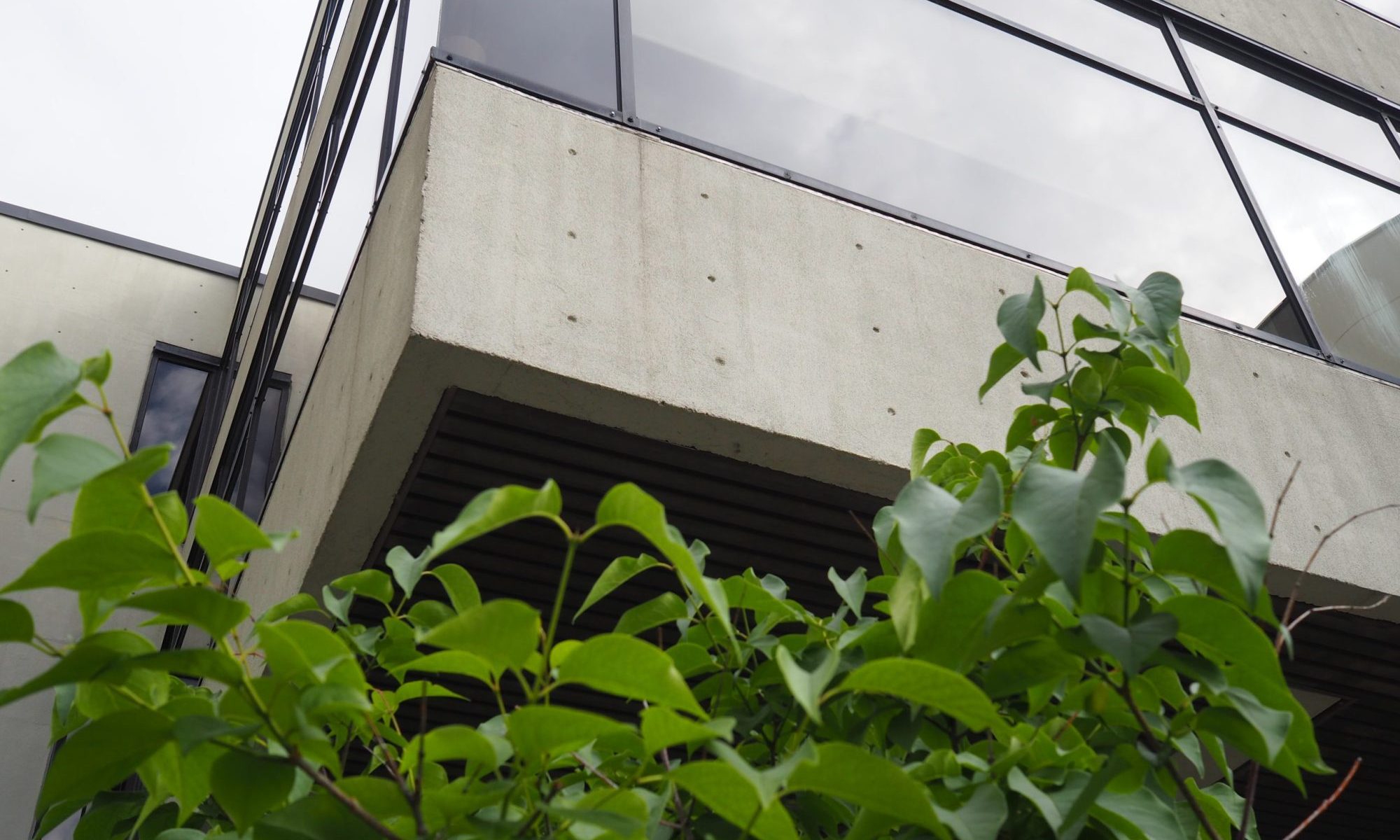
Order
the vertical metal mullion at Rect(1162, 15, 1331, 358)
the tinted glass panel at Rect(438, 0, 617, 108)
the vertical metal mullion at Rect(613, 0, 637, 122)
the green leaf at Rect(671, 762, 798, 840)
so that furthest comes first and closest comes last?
the vertical metal mullion at Rect(1162, 15, 1331, 358)
the vertical metal mullion at Rect(613, 0, 637, 122)
the tinted glass panel at Rect(438, 0, 617, 108)
the green leaf at Rect(671, 762, 798, 840)

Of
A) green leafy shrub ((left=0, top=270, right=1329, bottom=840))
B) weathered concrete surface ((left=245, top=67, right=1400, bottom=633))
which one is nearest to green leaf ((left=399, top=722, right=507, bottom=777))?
green leafy shrub ((left=0, top=270, right=1329, bottom=840))

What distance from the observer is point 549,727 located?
0.74 m

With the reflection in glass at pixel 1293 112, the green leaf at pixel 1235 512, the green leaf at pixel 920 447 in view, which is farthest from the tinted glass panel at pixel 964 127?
the green leaf at pixel 1235 512

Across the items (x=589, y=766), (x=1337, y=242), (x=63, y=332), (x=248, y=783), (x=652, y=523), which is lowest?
(x=63, y=332)

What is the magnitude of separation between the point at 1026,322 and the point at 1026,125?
2941mm

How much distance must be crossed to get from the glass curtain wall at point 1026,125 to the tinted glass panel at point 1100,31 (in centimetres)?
1

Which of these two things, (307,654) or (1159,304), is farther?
(1159,304)

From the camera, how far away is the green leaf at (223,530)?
73 cm

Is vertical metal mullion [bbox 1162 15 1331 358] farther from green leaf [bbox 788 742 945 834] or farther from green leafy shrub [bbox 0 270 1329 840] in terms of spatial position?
green leaf [bbox 788 742 945 834]

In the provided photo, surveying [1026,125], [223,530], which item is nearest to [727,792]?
[223,530]

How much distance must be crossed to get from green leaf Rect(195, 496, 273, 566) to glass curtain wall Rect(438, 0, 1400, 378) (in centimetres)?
208

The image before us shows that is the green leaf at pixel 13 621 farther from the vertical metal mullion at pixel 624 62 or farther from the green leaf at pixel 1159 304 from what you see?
the vertical metal mullion at pixel 624 62

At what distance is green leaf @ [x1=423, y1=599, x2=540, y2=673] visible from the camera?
27.2 inches

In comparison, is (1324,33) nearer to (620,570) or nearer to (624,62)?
(624,62)
